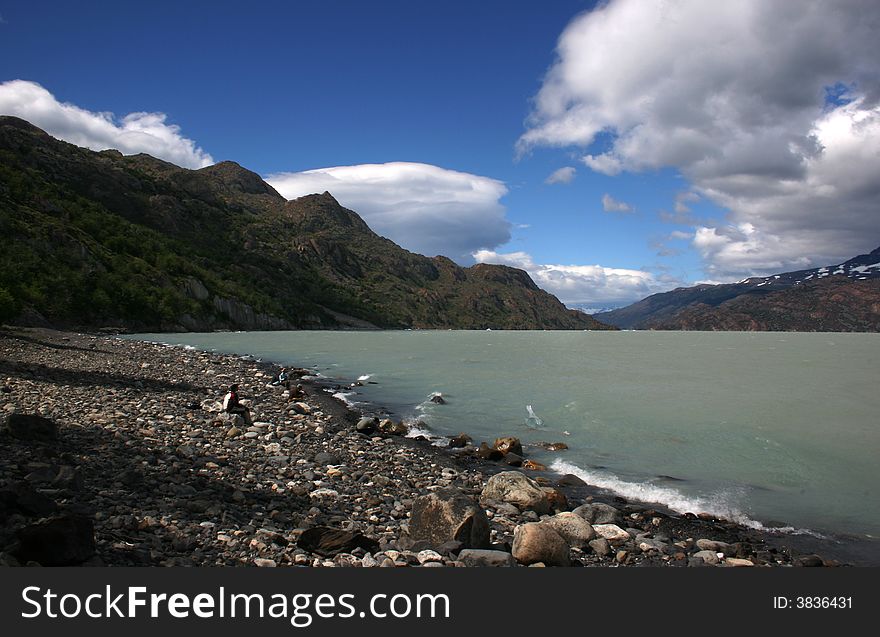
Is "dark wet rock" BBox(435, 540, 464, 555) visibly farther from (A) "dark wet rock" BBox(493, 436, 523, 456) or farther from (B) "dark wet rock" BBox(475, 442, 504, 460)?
(A) "dark wet rock" BBox(493, 436, 523, 456)

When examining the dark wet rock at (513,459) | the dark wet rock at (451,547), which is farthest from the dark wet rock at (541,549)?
the dark wet rock at (513,459)

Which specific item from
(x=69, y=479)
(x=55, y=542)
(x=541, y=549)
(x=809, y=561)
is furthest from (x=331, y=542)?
Result: (x=809, y=561)

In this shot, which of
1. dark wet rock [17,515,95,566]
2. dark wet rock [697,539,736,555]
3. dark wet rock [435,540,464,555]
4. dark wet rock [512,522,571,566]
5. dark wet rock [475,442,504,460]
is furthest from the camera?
dark wet rock [475,442,504,460]

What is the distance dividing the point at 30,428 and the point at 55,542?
24.8ft

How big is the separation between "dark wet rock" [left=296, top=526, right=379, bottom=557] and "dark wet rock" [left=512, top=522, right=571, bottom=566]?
2.67 m

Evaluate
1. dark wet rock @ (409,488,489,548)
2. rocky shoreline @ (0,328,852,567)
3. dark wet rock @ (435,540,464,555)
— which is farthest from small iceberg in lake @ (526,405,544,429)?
dark wet rock @ (435,540,464,555)

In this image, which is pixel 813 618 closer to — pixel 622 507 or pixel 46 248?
pixel 622 507

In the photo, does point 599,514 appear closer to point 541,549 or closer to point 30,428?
point 541,549

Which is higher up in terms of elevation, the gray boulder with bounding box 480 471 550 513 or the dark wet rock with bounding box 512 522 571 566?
the dark wet rock with bounding box 512 522 571 566

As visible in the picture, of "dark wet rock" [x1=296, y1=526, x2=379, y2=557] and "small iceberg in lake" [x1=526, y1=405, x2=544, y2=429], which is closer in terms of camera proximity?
"dark wet rock" [x1=296, y1=526, x2=379, y2=557]

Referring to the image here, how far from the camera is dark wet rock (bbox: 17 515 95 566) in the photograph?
21.1ft

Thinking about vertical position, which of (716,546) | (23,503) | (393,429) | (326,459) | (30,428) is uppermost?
(30,428)

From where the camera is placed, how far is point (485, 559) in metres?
8.90

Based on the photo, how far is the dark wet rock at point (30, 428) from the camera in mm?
11930
